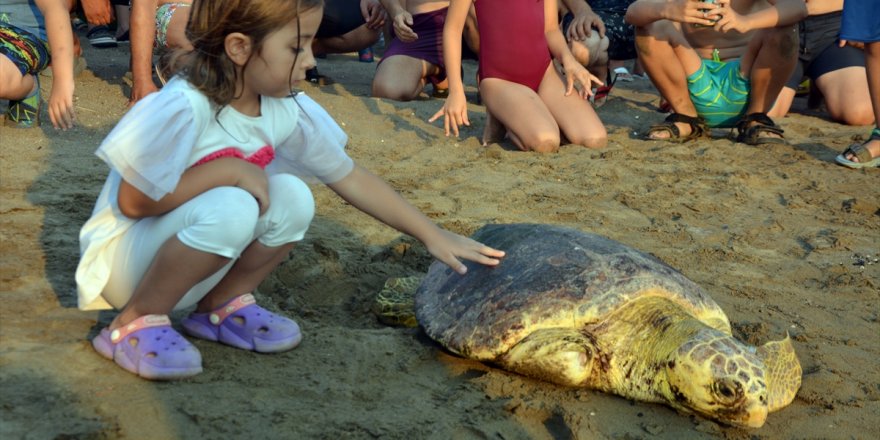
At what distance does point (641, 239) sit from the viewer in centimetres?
313

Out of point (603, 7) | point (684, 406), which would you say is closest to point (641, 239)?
point (684, 406)

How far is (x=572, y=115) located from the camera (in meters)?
4.57

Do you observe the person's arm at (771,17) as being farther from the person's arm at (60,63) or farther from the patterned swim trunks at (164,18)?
the person's arm at (60,63)

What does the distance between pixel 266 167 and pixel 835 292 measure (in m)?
1.82

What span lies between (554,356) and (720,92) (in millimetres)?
3178

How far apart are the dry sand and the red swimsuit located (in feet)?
1.52

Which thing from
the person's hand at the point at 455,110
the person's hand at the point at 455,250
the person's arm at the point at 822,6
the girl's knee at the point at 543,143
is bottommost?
the girl's knee at the point at 543,143

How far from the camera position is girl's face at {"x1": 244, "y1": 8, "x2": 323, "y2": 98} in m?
1.75

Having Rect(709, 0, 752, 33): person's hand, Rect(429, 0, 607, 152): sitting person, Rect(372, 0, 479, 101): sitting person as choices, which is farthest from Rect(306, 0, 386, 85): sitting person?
Rect(709, 0, 752, 33): person's hand

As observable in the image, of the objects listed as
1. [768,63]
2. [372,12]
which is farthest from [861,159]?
[372,12]

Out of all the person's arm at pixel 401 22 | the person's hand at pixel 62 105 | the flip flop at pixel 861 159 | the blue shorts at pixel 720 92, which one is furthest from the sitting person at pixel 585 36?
the person's hand at pixel 62 105

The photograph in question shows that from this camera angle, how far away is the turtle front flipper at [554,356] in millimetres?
1981

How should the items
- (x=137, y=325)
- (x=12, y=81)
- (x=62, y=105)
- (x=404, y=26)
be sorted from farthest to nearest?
(x=404, y=26) → (x=12, y=81) → (x=62, y=105) → (x=137, y=325)

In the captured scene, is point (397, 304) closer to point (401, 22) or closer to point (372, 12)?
→ point (401, 22)
